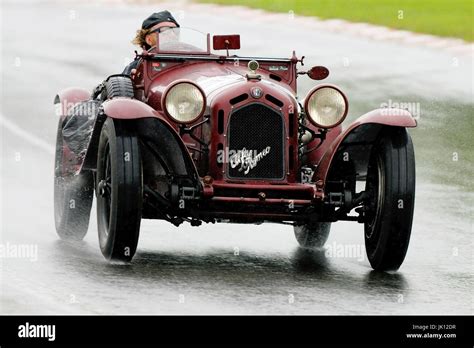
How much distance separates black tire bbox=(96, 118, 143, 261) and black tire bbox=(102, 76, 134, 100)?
0.85 m

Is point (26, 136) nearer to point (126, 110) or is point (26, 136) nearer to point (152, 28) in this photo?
point (152, 28)

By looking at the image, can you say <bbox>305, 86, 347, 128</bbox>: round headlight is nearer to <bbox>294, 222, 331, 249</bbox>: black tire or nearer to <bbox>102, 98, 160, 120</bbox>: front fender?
<bbox>102, 98, 160, 120</bbox>: front fender

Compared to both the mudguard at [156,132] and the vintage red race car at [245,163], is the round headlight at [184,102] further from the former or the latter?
the mudguard at [156,132]

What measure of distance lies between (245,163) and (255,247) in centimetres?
177

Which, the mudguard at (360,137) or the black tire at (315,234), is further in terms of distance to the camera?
the black tire at (315,234)

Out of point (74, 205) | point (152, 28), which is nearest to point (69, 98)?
point (152, 28)

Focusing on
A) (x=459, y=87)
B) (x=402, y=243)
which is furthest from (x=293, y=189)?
(x=459, y=87)

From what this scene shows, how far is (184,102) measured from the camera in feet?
39.0

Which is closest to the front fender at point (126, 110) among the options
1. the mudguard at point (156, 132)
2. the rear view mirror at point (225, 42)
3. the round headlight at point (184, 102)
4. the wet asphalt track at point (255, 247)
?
the mudguard at point (156, 132)

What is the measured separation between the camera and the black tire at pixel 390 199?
38.3 ft

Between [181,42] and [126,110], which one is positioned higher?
[181,42]

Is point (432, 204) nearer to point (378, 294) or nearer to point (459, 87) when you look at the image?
point (378, 294)

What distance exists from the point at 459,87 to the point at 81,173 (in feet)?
40.5

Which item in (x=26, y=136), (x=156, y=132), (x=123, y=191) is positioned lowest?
(x=26, y=136)
